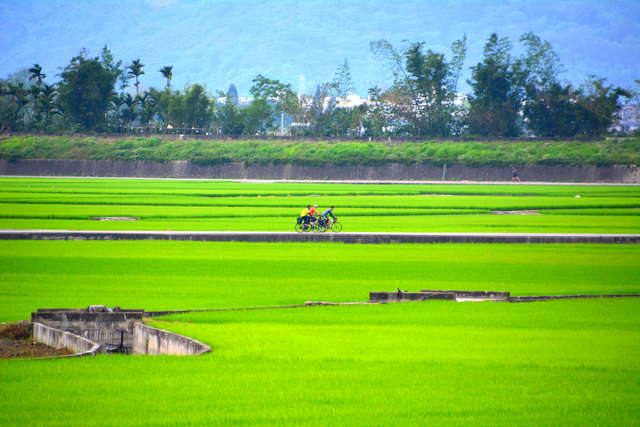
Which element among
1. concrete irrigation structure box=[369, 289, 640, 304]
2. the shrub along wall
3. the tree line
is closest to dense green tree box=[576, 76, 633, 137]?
the tree line

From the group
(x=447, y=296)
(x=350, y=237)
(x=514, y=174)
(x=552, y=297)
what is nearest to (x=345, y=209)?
(x=350, y=237)

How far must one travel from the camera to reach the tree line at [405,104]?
110 m

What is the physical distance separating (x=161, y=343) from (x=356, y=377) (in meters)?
3.81

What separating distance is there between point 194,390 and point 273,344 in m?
3.29

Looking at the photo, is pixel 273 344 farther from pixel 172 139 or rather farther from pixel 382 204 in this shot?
pixel 172 139

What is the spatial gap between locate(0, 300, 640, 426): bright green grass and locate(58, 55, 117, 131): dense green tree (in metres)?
107

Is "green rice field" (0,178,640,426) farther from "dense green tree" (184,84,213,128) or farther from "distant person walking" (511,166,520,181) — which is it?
"dense green tree" (184,84,213,128)

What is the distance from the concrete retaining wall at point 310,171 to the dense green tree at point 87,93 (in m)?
21.7

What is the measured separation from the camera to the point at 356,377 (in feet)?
39.6

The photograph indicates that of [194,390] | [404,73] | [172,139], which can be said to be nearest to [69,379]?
[194,390]

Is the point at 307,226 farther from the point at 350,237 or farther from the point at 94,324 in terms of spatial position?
the point at 94,324

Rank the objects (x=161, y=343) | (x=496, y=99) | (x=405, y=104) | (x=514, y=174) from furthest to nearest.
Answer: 1. (x=405, y=104)
2. (x=496, y=99)
3. (x=514, y=174)
4. (x=161, y=343)

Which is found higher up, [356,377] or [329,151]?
[329,151]

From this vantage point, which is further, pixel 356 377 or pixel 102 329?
pixel 102 329
